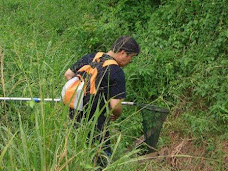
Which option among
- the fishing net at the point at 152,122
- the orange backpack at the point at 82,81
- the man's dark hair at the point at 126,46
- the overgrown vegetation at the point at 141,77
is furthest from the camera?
the fishing net at the point at 152,122

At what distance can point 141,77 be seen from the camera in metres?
5.69

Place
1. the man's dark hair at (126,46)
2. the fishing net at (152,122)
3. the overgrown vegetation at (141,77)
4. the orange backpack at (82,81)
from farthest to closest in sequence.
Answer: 1. the fishing net at (152,122)
2. the man's dark hair at (126,46)
3. the orange backpack at (82,81)
4. the overgrown vegetation at (141,77)

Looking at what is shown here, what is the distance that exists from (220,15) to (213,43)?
0.44m

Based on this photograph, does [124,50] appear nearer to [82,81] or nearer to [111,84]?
[111,84]

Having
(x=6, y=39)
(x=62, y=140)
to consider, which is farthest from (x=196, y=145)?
(x=6, y=39)

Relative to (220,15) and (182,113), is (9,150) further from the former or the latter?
(220,15)

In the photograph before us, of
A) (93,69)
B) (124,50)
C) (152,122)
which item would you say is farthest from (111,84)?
(152,122)

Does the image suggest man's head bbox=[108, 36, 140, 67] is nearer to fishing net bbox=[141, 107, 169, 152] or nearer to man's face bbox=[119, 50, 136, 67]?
man's face bbox=[119, 50, 136, 67]

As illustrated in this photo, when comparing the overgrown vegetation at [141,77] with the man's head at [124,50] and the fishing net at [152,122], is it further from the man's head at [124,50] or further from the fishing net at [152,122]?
the man's head at [124,50]

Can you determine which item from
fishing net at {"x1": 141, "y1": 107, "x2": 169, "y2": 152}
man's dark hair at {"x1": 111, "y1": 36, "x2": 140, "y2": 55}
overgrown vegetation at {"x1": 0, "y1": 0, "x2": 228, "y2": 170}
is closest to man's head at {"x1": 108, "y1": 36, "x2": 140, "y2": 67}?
man's dark hair at {"x1": 111, "y1": 36, "x2": 140, "y2": 55}

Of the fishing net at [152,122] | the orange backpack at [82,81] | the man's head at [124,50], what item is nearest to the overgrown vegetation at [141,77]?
the orange backpack at [82,81]

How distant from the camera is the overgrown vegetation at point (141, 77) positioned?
8.66ft

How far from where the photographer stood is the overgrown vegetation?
2641 millimetres

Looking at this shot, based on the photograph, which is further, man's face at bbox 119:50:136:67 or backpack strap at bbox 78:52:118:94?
man's face at bbox 119:50:136:67
